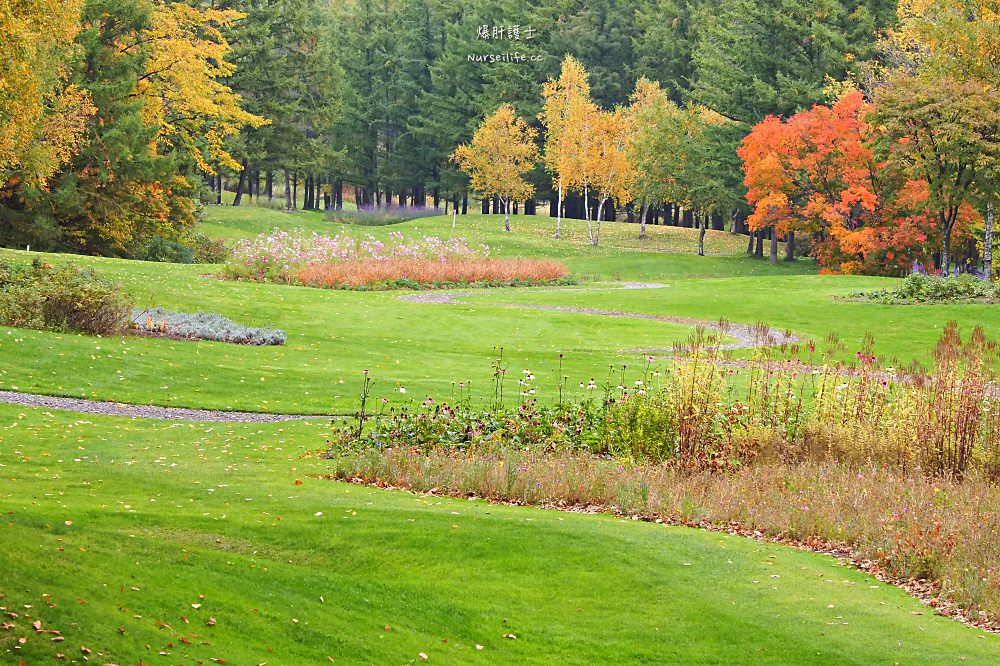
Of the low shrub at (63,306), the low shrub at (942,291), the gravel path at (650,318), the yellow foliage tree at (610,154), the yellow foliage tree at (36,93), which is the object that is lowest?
the gravel path at (650,318)

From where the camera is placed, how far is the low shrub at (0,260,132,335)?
65.5ft

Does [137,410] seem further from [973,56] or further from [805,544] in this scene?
[973,56]

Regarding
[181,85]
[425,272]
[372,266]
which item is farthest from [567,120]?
[372,266]

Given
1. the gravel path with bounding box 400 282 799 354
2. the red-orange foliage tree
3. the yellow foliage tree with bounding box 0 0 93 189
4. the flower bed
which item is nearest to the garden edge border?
the yellow foliage tree with bounding box 0 0 93 189

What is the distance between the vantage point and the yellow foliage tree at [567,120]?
211 ft

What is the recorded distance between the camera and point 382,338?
79.5 ft

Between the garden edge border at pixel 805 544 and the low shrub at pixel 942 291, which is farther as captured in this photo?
the low shrub at pixel 942 291

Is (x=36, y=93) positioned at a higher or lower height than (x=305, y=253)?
higher

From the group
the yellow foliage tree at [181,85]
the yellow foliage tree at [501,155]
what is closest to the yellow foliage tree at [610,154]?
the yellow foliage tree at [501,155]

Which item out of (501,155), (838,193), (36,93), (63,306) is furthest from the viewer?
(501,155)

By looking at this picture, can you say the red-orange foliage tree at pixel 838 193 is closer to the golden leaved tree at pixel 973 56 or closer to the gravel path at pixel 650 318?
the golden leaved tree at pixel 973 56

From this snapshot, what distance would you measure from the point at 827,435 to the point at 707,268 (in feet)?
151

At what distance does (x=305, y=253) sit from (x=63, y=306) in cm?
1749

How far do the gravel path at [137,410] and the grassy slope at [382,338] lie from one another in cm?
27
